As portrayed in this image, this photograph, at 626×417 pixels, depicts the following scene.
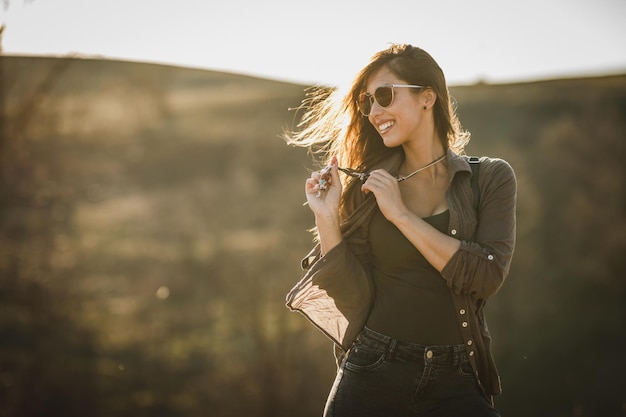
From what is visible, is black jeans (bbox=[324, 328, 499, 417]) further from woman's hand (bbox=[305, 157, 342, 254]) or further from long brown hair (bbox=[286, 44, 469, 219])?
long brown hair (bbox=[286, 44, 469, 219])

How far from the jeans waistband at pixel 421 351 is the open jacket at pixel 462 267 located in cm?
6

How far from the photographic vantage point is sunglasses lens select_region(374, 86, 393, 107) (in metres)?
2.66

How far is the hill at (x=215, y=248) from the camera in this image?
14.6 m

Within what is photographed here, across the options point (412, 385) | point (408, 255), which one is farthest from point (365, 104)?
point (412, 385)

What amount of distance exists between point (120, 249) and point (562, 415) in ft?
55.0

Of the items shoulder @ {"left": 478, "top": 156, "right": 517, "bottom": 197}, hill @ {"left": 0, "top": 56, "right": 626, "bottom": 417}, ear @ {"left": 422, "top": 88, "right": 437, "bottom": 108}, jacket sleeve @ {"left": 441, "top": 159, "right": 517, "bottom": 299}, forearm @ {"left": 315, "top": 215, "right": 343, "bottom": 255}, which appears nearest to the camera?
jacket sleeve @ {"left": 441, "top": 159, "right": 517, "bottom": 299}

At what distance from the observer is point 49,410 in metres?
15.0

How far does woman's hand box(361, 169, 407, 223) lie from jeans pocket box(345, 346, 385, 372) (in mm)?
544

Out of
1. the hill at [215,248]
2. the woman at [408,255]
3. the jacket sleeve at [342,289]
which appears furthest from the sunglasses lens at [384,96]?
the hill at [215,248]

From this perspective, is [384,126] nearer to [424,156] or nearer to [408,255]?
[424,156]

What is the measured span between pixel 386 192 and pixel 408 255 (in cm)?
28

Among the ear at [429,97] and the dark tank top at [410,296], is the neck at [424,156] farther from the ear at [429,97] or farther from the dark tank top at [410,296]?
the dark tank top at [410,296]

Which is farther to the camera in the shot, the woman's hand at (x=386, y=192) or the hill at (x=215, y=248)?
the hill at (x=215, y=248)

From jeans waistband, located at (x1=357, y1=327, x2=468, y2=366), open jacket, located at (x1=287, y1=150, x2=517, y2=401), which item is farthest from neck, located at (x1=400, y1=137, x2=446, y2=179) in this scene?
jeans waistband, located at (x1=357, y1=327, x2=468, y2=366)
